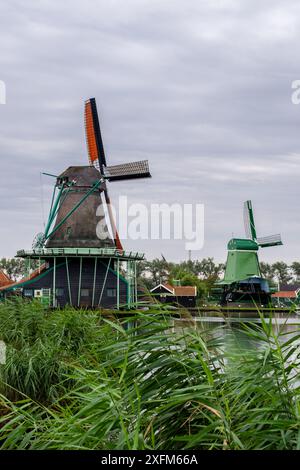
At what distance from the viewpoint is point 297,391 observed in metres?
4.62

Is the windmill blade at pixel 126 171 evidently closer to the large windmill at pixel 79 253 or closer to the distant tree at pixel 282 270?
the large windmill at pixel 79 253

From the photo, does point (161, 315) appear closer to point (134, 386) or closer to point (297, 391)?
point (134, 386)

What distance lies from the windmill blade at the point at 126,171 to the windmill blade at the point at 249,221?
792 inches

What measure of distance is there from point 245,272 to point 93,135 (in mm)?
17838

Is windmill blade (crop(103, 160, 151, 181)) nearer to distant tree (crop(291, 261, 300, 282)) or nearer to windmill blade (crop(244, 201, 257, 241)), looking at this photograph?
windmill blade (crop(244, 201, 257, 241))

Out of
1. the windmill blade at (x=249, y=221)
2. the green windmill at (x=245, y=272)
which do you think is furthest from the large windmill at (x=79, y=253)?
the windmill blade at (x=249, y=221)

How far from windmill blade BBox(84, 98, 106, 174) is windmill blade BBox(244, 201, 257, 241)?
19884mm

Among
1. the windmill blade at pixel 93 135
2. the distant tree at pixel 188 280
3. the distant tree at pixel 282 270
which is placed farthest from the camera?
the distant tree at pixel 282 270

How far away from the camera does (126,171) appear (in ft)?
124

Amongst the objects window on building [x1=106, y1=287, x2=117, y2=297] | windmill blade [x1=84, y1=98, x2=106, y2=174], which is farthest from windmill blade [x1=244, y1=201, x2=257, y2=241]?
window on building [x1=106, y1=287, x2=117, y2=297]

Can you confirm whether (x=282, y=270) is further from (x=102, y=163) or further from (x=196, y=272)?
(x=102, y=163)

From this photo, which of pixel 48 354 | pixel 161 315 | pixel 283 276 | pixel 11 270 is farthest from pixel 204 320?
pixel 283 276

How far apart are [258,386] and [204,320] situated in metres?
0.84

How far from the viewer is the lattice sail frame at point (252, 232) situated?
179ft
